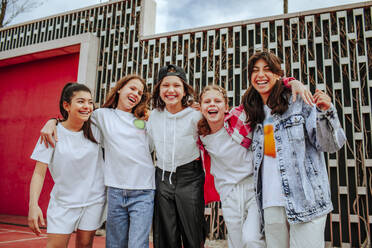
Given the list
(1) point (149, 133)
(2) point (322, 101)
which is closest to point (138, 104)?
(1) point (149, 133)

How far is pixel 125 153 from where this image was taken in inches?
74.8

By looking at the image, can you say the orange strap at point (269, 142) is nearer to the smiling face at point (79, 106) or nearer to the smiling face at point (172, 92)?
the smiling face at point (172, 92)

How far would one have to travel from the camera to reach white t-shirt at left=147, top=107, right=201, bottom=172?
6.24 feet

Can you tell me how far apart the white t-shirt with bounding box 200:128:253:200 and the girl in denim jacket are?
4.4 inches

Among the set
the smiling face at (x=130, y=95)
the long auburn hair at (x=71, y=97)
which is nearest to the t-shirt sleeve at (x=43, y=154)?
the long auburn hair at (x=71, y=97)

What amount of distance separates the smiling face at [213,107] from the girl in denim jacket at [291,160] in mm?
271

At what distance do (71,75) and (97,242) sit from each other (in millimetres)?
2926

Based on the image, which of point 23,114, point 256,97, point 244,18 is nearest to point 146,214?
point 256,97

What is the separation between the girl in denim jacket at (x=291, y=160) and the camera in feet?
4.70

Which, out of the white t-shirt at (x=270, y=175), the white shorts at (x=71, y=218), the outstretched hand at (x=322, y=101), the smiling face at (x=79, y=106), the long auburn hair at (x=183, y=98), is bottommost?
the white shorts at (x=71, y=218)

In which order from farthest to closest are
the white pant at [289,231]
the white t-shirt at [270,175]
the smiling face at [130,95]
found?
the smiling face at [130,95] < the white t-shirt at [270,175] < the white pant at [289,231]

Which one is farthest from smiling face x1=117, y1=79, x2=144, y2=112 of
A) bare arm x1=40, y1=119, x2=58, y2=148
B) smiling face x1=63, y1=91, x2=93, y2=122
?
bare arm x1=40, y1=119, x2=58, y2=148

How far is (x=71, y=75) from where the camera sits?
5000 mm

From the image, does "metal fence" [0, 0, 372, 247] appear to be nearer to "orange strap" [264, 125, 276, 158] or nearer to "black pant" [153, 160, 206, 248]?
"black pant" [153, 160, 206, 248]
